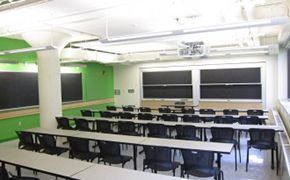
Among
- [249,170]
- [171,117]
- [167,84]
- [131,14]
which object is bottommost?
[249,170]

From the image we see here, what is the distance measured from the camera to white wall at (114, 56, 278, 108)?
31.8 ft

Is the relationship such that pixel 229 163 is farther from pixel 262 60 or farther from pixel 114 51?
pixel 114 51

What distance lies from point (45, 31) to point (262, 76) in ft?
26.5

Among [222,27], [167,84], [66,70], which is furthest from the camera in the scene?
[167,84]

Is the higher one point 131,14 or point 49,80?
point 131,14

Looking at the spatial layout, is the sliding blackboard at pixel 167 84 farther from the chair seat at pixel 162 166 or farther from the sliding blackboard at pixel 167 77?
the chair seat at pixel 162 166

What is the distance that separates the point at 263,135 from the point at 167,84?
7.05m

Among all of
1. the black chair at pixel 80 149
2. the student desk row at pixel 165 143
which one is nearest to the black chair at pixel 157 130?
the student desk row at pixel 165 143

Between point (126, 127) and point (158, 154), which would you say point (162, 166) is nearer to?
point (158, 154)

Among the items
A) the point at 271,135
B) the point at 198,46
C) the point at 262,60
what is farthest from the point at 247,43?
the point at 271,135

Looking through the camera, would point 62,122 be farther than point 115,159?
Yes

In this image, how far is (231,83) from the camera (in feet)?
34.0

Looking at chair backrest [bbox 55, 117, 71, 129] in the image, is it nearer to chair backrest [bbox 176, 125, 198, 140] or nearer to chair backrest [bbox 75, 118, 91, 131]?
chair backrest [bbox 75, 118, 91, 131]

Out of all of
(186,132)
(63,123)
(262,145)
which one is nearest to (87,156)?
(186,132)
